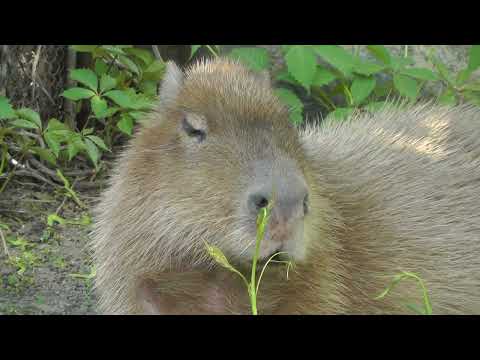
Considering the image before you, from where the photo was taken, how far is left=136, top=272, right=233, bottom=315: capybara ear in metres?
2.73

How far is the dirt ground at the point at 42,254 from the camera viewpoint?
12.0 ft

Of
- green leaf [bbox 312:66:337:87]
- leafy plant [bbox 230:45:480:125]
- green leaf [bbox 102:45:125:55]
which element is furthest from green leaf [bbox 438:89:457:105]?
green leaf [bbox 102:45:125:55]

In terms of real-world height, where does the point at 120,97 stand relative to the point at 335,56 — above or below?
below

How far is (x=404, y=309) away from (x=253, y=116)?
1070mm

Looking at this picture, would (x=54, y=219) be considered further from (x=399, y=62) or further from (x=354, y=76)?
(x=399, y=62)

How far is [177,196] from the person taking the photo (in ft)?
8.71

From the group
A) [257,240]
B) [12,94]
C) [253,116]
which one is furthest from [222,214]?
[12,94]

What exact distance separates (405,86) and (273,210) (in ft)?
8.79

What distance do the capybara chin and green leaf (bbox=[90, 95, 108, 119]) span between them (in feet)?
3.67

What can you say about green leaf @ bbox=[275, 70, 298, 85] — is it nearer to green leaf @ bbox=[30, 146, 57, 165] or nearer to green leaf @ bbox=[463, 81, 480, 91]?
green leaf @ bbox=[463, 81, 480, 91]

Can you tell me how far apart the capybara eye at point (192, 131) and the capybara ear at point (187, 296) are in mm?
498

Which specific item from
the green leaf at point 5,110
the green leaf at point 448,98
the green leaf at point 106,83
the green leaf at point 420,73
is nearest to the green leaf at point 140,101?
the green leaf at point 106,83

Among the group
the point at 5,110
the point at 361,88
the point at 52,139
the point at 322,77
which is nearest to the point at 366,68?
the point at 361,88

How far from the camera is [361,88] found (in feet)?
16.1
